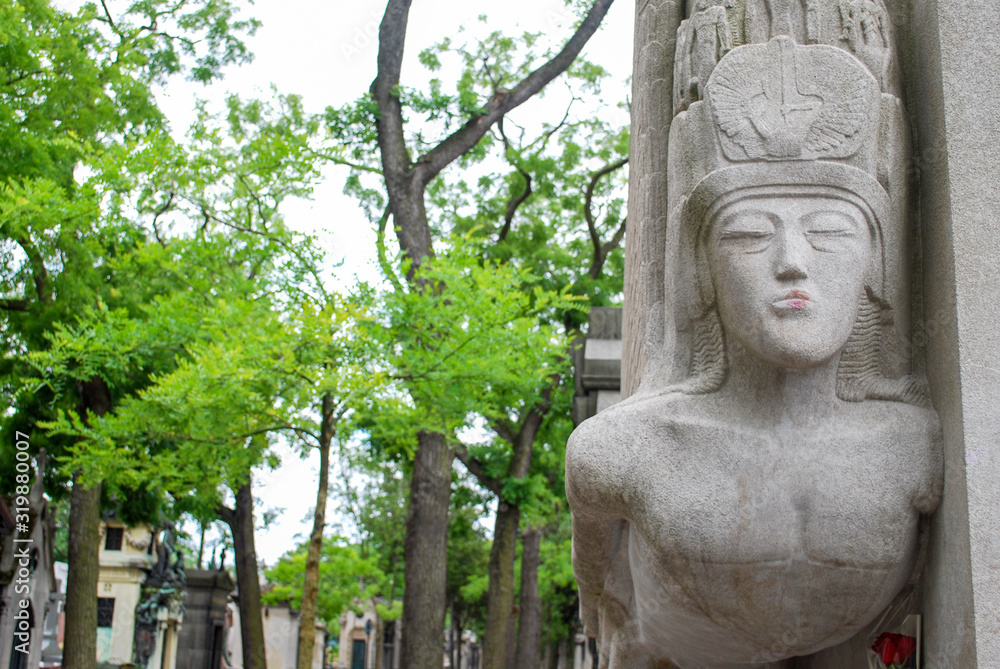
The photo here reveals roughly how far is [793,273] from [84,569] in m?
13.6

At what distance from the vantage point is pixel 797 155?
7.24 ft

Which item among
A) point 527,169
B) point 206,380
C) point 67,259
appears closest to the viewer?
point 206,380

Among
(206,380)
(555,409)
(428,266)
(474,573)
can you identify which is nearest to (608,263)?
(555,409)

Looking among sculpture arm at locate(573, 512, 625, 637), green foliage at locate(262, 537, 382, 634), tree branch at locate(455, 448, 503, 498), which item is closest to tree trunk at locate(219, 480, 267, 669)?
tree branch at locate(455, 448, 503, 498)

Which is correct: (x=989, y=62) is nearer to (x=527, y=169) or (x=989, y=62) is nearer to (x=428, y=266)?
(x=428, y=266)

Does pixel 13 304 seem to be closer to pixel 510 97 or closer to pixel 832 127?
pixel 510 97

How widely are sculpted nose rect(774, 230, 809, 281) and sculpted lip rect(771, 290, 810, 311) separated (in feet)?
0.13

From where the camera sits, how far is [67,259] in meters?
13.6

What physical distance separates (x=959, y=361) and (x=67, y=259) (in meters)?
13.6

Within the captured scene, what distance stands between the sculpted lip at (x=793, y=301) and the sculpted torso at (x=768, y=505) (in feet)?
0.90

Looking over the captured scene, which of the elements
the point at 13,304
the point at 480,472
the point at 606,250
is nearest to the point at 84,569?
the point at 13,304

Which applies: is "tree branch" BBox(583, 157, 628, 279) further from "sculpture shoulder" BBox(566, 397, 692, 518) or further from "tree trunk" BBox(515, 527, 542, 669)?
"sculpture shoulder" BBox(566, 397, 692, 518)

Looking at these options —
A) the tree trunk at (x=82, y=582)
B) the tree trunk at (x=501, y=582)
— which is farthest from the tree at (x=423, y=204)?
the tree trunk at (x=82, y=582)

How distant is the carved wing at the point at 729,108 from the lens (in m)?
2.25
